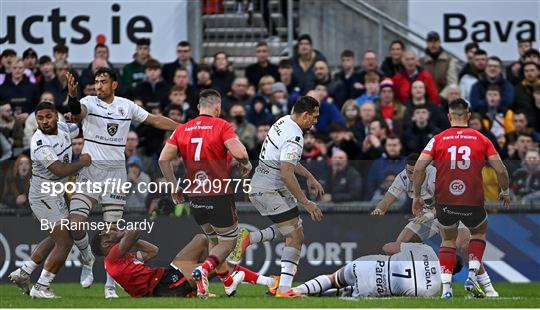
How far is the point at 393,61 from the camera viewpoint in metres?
25.2

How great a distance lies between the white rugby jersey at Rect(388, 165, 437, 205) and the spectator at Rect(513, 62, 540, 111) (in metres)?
5.42

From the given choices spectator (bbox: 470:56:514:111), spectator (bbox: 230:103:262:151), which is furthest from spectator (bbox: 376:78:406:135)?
spectator (bbox: 230:103:262:151)

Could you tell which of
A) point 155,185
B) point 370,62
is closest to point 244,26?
point 370,62

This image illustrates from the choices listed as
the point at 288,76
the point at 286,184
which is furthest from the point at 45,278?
the point at 288,76

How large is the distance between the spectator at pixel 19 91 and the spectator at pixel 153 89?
5.24 ft

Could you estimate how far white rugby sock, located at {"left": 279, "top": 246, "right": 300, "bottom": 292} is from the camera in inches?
712

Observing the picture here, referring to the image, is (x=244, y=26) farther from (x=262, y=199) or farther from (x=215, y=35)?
(x=262, y=199)

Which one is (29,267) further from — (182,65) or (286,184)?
(182,65)

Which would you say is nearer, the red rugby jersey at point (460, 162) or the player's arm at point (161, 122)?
the red rugby jersey at point (460, 162)

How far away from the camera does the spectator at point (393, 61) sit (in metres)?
25.1

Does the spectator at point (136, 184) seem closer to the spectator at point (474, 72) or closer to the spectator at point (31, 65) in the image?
the spectator at point (31, 65)

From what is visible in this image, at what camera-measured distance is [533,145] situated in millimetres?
23406

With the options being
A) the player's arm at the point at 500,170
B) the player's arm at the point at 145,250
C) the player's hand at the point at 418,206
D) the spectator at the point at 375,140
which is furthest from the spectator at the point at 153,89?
the player's arm at the point at 500,170

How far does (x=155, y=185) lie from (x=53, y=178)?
56.7 inches
